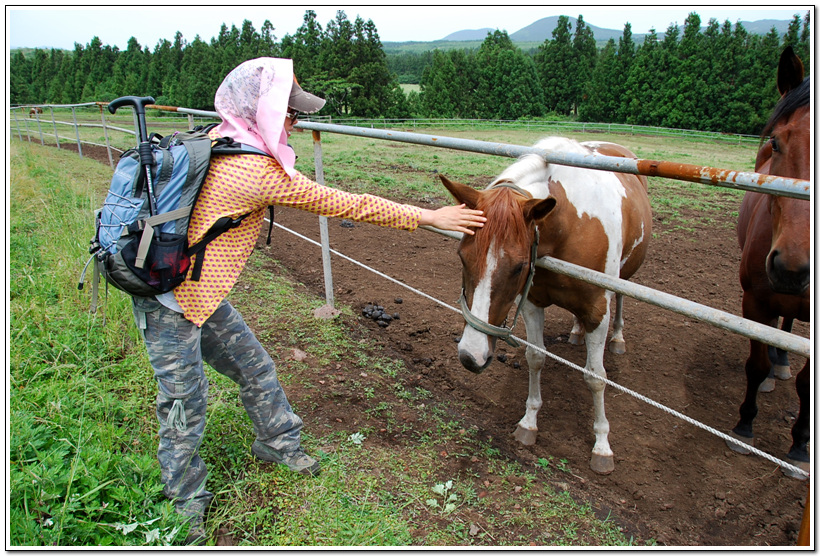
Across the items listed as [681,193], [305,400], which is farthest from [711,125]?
[305,400]

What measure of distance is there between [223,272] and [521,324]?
343 centimetres

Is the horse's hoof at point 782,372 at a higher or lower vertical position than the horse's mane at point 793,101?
lower

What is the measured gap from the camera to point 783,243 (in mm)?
2096

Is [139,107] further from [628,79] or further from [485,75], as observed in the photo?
[485,75]

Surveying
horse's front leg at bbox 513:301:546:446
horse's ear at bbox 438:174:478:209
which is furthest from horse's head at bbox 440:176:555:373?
horse's front leg at bbox 513:301:546:446

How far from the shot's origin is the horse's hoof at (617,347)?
443 centimetres

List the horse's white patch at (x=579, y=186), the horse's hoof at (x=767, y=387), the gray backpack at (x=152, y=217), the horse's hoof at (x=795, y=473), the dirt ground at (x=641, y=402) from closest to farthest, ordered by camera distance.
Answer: the gray backpack at (x=152, y=217)
the horse's white patch at (x=579, y=186)
the dirt ground at (x=641, y=402)
the horse's hoof at (x=795, y=473)
the horse's hoof at (x=767, y=387)

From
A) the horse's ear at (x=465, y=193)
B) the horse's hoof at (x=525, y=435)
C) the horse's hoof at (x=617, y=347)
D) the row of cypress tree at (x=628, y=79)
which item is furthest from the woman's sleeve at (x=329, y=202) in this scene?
the row of cypress tree at (x=628, y=79)

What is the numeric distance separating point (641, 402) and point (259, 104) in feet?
10.9

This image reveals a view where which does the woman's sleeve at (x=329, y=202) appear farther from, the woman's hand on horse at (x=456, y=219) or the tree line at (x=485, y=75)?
the tree line at (x=485, y=75)

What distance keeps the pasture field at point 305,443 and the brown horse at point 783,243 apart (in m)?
0.78

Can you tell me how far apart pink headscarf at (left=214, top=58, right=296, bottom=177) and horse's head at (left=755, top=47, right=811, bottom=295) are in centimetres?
208

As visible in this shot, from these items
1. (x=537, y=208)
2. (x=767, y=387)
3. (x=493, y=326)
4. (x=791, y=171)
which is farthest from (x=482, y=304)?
(x=767, y=387)

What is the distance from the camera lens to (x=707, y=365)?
4.18 meters
